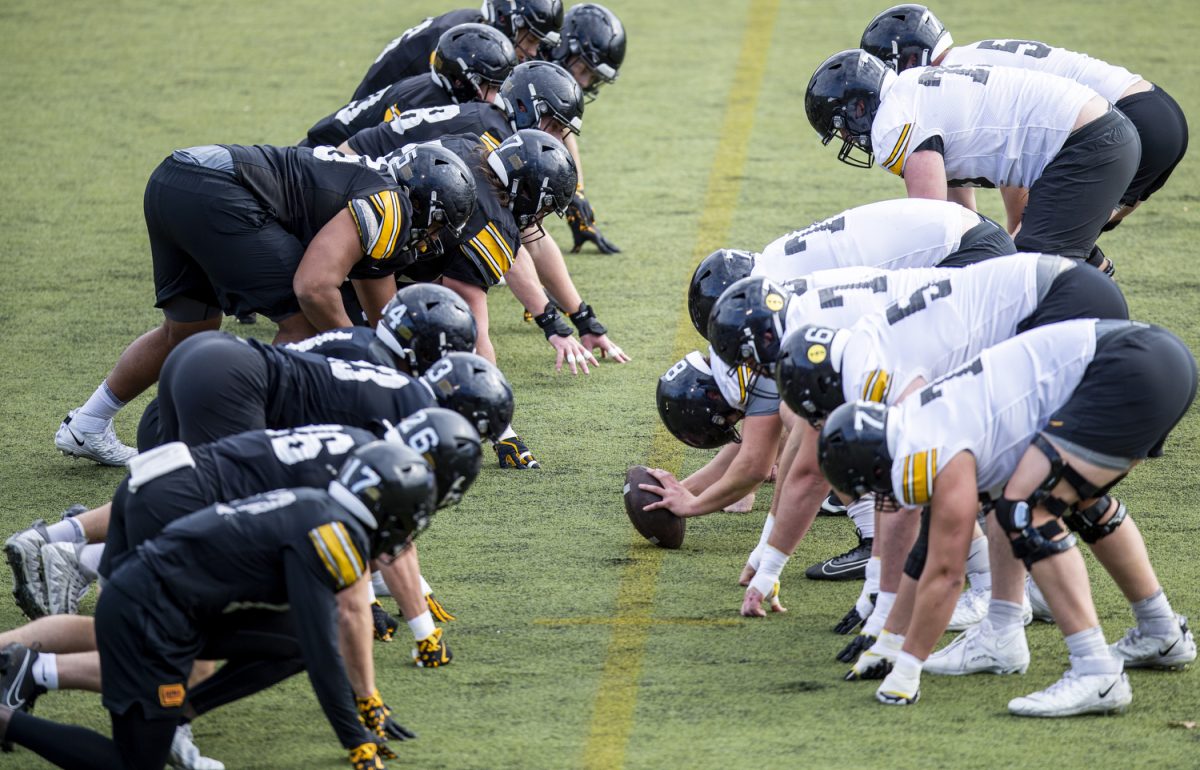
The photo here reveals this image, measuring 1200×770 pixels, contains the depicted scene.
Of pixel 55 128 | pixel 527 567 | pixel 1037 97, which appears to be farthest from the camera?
pixel 55 128

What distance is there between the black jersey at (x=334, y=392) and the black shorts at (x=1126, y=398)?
80.6 inches

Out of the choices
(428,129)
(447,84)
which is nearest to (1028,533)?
(428,129)

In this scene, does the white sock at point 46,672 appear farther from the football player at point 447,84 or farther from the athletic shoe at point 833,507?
the football player at point 447,84

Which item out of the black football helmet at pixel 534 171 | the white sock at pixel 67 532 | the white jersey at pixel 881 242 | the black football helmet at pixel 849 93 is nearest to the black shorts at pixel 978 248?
the white jersey at pixel 881 242

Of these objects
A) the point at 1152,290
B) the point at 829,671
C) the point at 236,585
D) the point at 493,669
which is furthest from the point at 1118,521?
the point at 1152,290

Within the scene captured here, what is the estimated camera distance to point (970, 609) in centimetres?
526

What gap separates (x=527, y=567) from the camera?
577 cm

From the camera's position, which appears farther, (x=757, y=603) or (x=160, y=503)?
(x=757, y=603)

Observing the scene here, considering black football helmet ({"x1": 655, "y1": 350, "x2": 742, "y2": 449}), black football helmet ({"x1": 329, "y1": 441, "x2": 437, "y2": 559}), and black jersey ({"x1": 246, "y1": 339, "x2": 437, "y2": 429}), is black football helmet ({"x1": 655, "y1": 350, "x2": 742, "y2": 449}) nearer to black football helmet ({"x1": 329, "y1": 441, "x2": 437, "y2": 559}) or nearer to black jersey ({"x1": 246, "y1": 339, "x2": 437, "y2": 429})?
black jersey ({"x1": 246, "y1": 339, "x2": 437, "y2": 429})

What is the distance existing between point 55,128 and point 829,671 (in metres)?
8.63

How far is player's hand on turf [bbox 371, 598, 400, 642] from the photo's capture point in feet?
17.0

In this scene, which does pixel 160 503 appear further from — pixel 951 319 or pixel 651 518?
pixel 951 319

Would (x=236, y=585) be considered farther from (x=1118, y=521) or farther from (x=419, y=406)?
(x=1118, y=521)

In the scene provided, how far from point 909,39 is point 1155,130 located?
124cm
